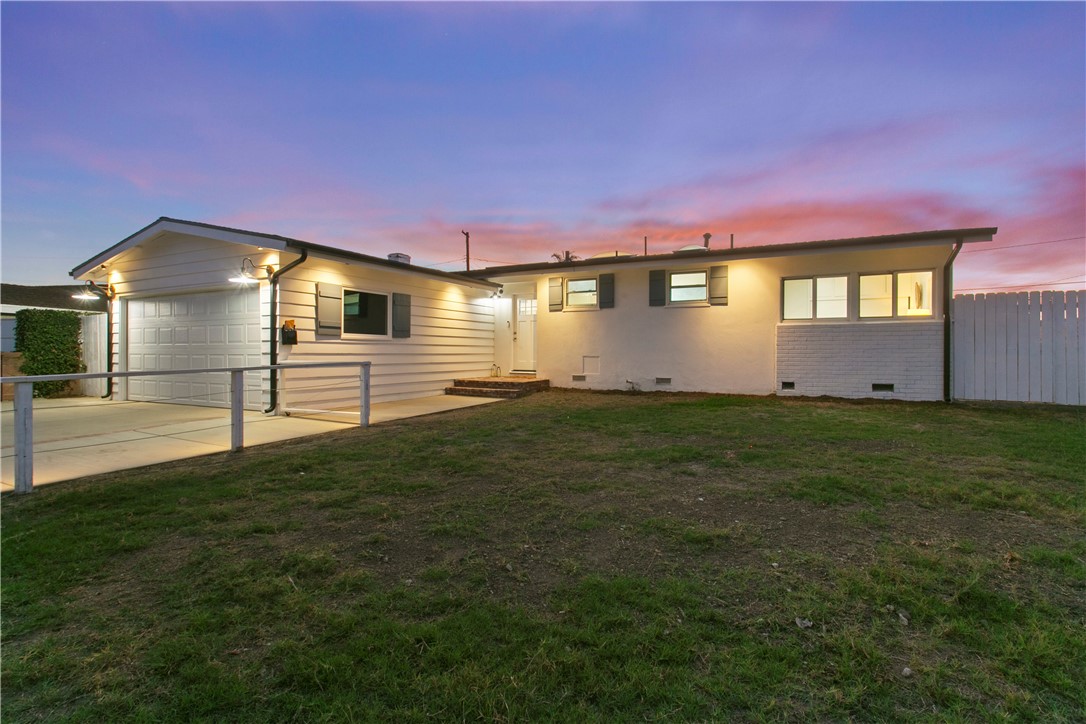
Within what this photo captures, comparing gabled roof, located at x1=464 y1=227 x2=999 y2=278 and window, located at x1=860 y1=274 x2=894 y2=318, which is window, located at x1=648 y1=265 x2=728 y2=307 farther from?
window, located at x1=860 y1=274 x2=894 y2=318

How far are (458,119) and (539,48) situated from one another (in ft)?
9.69

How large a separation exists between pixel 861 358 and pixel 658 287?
4.60 m

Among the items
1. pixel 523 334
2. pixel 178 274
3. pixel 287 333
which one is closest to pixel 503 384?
pixel 523 334

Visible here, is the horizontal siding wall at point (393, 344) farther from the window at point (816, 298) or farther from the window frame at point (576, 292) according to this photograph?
the window at point (816, 298)

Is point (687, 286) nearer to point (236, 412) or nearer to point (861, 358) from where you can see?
point (861, 358)

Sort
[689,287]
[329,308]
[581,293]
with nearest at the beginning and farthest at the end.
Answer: [329,308] < [689,287] < [581,293]

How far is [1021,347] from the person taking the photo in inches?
333

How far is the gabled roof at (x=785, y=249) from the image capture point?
8.34 metres

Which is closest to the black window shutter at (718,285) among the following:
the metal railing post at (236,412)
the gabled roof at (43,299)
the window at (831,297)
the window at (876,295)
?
the window at (831,297)

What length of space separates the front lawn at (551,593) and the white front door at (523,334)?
8.65 meters

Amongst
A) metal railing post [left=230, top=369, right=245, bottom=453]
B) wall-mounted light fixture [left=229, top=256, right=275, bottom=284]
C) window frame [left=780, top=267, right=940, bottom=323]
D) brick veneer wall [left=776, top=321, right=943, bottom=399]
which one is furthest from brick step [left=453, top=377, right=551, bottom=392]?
metal railing post [left=230, top=369, right=245, bottom=453]

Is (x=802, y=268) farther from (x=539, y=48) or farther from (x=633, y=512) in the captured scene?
(x=633, y=512)

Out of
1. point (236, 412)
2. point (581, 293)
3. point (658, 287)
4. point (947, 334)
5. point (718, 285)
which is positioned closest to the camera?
point (236, 412)

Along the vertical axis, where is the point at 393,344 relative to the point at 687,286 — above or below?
below
